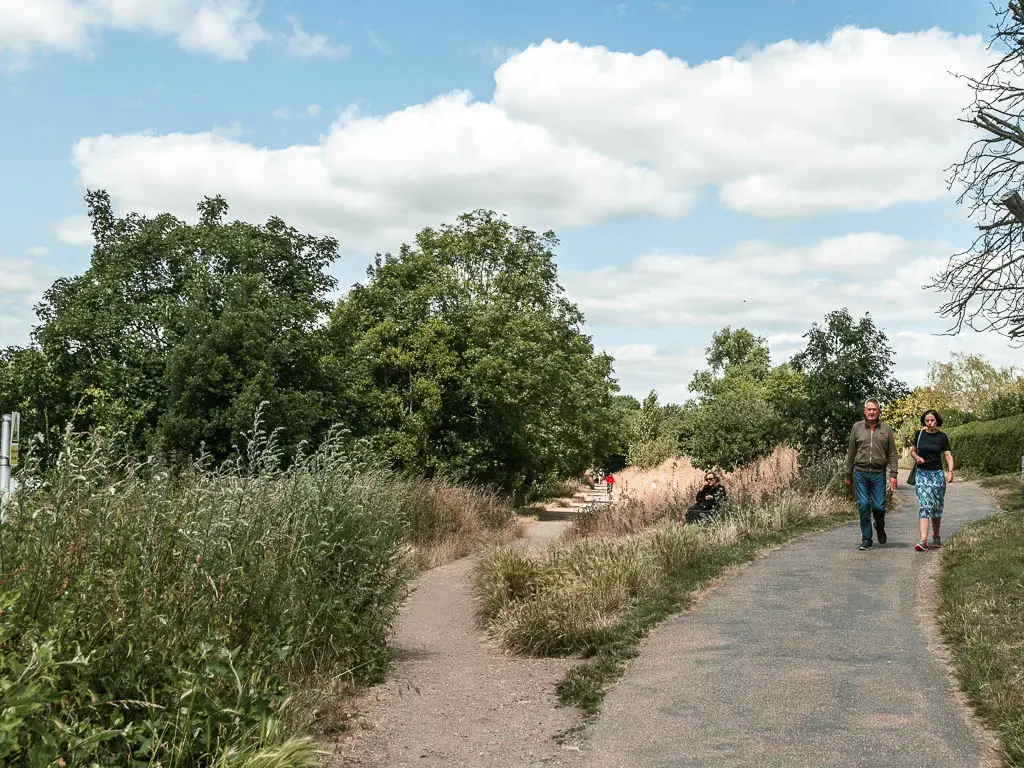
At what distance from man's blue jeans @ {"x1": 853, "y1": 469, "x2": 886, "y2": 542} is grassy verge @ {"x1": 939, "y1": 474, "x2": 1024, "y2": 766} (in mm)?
959

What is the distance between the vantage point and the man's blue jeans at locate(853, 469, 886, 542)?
12.3 metres

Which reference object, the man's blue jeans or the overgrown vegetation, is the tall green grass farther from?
the man's blue jeans

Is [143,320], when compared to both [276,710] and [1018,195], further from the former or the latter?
[276,710]

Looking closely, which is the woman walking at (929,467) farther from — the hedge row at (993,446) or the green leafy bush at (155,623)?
the hedge row at (993,446)

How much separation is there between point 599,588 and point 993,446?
26590mm

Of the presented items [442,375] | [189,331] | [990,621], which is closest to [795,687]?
[990,621]

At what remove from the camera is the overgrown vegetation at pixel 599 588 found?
27.6ft

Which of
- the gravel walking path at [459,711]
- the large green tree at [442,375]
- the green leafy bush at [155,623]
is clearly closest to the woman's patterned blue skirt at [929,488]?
the gravel walking path at [459,711]

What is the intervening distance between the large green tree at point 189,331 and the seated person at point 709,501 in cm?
701

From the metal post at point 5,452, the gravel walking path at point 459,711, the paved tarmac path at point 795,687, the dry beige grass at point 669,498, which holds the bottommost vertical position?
the gravel walking path at point 459,711

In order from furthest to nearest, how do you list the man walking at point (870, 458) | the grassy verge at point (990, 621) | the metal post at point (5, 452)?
the man walking at point (870, 458) < the metal post at point (5, 452) < the grassy verge at point (990, 621)

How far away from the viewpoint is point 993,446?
3212 centimetres

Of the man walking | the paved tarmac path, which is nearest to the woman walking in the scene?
the man walking

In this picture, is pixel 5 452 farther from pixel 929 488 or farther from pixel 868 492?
pixel 929 488
